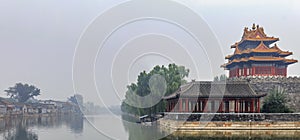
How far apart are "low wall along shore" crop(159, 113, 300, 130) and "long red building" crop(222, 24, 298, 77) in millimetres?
12095

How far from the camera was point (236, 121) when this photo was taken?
28422 mm

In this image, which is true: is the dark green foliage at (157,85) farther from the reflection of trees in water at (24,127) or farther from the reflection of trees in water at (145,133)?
the reflection of trees in water at (24,127)

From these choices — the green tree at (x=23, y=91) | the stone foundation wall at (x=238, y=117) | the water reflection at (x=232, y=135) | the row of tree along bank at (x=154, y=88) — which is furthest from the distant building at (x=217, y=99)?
the green tree at (x=23, y=91)

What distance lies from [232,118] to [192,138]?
4.57 m

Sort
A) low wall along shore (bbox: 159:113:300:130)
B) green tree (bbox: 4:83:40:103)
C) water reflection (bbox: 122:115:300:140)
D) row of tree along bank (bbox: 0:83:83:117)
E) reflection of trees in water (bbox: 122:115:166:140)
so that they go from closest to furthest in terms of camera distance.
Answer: water reflection (bbox: 122:115:300:140)
reflection of trees in water (bbox: 122:115:166:140)
low wall along shore (bbox: 159:113:300:130)
row of tree along bank (bbox: 0:83:83:117)
green tree (bbox: 4:83:40:103)

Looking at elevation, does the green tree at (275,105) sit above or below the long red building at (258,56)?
below

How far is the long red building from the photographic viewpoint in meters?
40.5

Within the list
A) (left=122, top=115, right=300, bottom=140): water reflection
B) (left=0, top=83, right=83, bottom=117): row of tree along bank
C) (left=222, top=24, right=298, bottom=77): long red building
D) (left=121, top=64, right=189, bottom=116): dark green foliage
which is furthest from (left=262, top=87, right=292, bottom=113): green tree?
(left=0, top=83, right=83, bottom=117): row of tree along bank

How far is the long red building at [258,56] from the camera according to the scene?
4050 centimetres

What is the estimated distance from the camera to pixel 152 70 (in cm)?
4766

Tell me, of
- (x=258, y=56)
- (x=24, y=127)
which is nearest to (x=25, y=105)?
(x=24, y=127)

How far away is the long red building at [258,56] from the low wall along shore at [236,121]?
39.7 ft

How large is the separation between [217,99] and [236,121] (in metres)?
2.79

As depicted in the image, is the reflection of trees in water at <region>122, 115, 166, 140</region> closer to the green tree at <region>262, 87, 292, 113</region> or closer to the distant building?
the distant building
